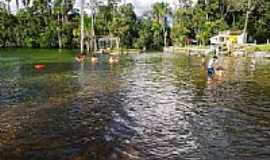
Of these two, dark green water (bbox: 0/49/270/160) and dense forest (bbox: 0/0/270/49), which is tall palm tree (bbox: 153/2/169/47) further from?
dark green water (bbox: 0/49/270/160)

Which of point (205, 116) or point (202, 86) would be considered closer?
point (205, 116)

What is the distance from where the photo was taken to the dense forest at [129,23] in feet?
A: 358

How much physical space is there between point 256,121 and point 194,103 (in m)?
5.39

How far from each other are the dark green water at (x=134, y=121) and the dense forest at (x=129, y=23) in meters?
78.3

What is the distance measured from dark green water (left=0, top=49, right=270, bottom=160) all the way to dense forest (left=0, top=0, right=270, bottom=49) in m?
78.3

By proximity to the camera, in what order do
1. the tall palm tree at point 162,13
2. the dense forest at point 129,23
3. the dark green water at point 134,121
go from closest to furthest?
the dark green water at point 134,121, the dense forest at point 129,23, the tall palm tree at point 162,13

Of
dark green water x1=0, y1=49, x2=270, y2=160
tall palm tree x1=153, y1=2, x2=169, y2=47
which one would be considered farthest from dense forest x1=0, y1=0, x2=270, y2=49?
dark green water x1=0, y1=49, x2=270, y2=160

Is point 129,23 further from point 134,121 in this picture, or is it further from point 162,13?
point 134,121

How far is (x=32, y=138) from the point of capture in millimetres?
16625

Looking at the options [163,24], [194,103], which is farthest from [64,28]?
[194,103]

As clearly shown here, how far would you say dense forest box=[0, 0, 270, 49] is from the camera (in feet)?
358

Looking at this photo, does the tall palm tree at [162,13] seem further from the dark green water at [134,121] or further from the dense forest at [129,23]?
the dark green water at [134,121]

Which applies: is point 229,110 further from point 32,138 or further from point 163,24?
point 163,24

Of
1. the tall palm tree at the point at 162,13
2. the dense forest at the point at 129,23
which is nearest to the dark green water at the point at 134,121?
the dense forest at the point at 129,23
